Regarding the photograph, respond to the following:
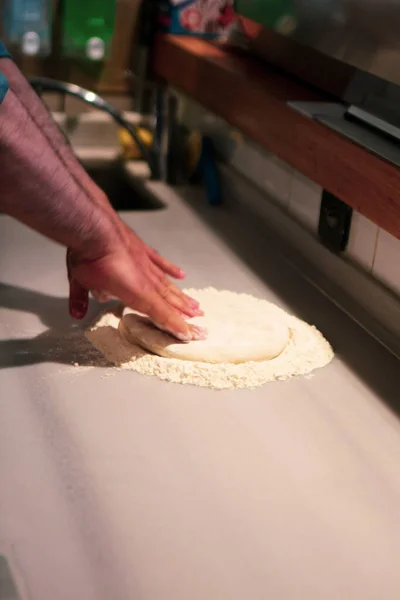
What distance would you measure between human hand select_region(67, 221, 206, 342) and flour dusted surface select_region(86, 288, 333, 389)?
0.04m

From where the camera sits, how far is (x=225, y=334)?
3.56 ft

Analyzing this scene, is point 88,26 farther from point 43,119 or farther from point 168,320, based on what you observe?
point 168,320

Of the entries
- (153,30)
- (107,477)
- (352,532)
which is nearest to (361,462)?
(352,532)

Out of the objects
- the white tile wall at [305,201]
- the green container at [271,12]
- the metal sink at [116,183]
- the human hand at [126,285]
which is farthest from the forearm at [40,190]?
the metal sink at [116,183]

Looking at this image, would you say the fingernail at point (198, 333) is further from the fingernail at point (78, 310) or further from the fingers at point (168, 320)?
the fingernail at point (78, 310)

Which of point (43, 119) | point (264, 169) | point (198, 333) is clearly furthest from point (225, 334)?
point (264, 169)

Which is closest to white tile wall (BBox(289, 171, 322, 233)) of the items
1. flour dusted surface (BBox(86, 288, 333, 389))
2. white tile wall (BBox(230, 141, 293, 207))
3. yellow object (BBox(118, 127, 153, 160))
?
white tile wall (BBox(230, 141, 293, 207))

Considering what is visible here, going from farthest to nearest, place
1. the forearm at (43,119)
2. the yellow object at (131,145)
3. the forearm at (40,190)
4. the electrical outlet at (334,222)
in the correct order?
the yellow object at (131,145) < the electrical outlet at (334,222) < the forearm at (43,119) < the forearm at (40,190)

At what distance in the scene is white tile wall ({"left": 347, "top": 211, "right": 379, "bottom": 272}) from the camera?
122cm

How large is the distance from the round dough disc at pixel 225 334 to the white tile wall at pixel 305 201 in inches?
10.6

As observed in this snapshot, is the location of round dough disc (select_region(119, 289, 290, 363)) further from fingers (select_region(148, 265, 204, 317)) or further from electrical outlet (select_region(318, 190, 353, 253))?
electrical outlet (select_region(318, 190, 353, 253))

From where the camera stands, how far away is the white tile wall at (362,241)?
3.99 ft

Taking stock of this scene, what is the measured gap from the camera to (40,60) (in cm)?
191

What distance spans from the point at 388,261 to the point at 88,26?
103 cm
